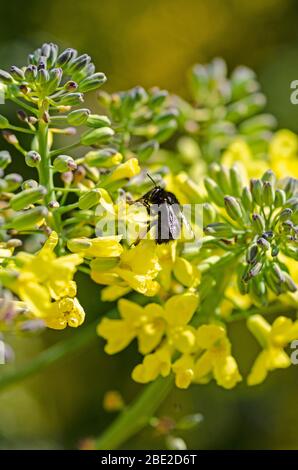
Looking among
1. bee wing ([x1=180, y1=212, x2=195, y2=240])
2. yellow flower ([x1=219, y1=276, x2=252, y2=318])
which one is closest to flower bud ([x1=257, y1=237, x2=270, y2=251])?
bee wing ([x1=180, y1=212, x2=195, y2=240])

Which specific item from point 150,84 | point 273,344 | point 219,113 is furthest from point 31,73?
point 150,84

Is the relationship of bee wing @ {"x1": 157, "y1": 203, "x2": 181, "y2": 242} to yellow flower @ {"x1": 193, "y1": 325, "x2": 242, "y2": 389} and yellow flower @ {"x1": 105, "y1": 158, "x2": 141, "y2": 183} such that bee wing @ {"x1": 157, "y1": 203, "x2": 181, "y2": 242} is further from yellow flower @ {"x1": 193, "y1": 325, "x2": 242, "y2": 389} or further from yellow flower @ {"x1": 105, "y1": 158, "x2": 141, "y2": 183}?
yellow flower @ {"x1": 193, "y1": 325, "x2": 242, "y2": 389}

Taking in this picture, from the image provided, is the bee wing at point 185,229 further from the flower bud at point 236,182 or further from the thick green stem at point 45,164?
the thick green stem at point 45,164

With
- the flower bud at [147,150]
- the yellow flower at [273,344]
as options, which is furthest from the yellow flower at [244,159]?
the yellow flower at [273,344]

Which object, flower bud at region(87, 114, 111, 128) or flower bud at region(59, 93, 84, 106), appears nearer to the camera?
flower bud at region(59, 93, 84, 106)

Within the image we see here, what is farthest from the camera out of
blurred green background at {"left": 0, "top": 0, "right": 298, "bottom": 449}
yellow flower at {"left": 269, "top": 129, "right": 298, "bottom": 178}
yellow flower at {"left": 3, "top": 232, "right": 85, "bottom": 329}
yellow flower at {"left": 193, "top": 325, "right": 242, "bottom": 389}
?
blurred green background at {"left": 0, "top": 0, "right": 298, "bottom": 449}
